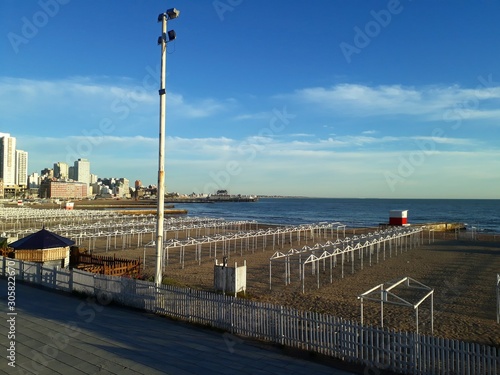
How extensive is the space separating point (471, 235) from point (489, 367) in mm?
38785

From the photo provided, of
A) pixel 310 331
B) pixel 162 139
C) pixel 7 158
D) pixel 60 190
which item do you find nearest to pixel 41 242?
pixel 162 139

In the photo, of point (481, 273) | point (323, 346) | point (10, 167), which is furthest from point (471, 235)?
point (10, 167)

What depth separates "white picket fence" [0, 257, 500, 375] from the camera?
658 cm

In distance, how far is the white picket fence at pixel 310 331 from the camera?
658 centimetres

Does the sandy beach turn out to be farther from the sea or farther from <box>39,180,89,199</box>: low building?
<box>39,180,89,199</box>: low building

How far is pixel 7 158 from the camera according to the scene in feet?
613

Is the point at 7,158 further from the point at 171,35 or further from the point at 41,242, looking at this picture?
the point at 171,35

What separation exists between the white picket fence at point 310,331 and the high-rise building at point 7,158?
664 ft

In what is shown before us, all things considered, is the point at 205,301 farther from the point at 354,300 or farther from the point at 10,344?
the point at 354,300

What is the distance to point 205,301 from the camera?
9.45 m

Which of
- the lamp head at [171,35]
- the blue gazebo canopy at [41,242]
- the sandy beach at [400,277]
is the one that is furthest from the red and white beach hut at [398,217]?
the lamp head at [171,35]

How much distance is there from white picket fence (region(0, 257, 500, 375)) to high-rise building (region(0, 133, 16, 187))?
202m

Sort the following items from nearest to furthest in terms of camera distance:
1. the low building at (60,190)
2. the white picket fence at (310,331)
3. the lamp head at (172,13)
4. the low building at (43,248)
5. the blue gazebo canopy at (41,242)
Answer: the white picket fence at (310,331)
the lamp head at (172,13)
the blue gazebo canopy at (41,242)
the low building at (43,248)
the low building at (60,190)

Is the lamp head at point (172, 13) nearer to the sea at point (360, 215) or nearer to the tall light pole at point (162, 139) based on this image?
the tall light pole at point (162, 139)
